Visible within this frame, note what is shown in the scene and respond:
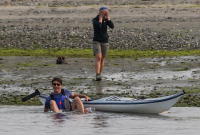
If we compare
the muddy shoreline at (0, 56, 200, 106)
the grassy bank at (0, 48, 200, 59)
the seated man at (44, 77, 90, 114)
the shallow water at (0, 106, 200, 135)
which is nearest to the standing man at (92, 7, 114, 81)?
the muddy shoreline at (0, 56, 200, 106)

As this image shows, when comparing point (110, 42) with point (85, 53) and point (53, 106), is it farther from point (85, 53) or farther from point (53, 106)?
point (53, 106)

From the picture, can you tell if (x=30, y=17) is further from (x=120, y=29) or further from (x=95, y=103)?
(x=95, y=103)

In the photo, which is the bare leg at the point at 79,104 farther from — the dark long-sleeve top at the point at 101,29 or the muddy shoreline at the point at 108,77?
the dark long-sleeve top at the point at 101,29

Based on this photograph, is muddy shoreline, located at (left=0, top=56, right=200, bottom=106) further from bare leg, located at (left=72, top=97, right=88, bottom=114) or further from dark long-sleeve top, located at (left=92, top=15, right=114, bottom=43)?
bare leg, located at (left=72, top=97, right=88, bottom=114)

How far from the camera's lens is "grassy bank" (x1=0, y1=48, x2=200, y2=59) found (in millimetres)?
22602

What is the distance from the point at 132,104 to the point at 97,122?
3.66 ft

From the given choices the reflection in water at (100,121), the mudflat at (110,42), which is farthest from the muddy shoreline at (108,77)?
the reflection in water at (100,121)

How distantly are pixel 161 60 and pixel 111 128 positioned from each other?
10.1m

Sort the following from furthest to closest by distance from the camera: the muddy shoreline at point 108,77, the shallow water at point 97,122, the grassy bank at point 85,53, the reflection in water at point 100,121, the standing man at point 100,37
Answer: the grassy bank at point 85,53 < the standing man at point 100,37 < the muddy shoreline at point 108,77 < the reflection in water at point 100,121 < the shallow water at point 97,122

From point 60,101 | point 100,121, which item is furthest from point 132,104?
point 60,101

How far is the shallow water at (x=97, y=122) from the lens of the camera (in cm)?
1097

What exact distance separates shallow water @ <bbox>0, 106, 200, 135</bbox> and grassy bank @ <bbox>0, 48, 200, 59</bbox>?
366 inches

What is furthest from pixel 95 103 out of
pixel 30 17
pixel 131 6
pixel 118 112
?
pixel 131 6

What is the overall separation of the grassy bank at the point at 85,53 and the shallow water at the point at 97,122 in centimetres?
930
